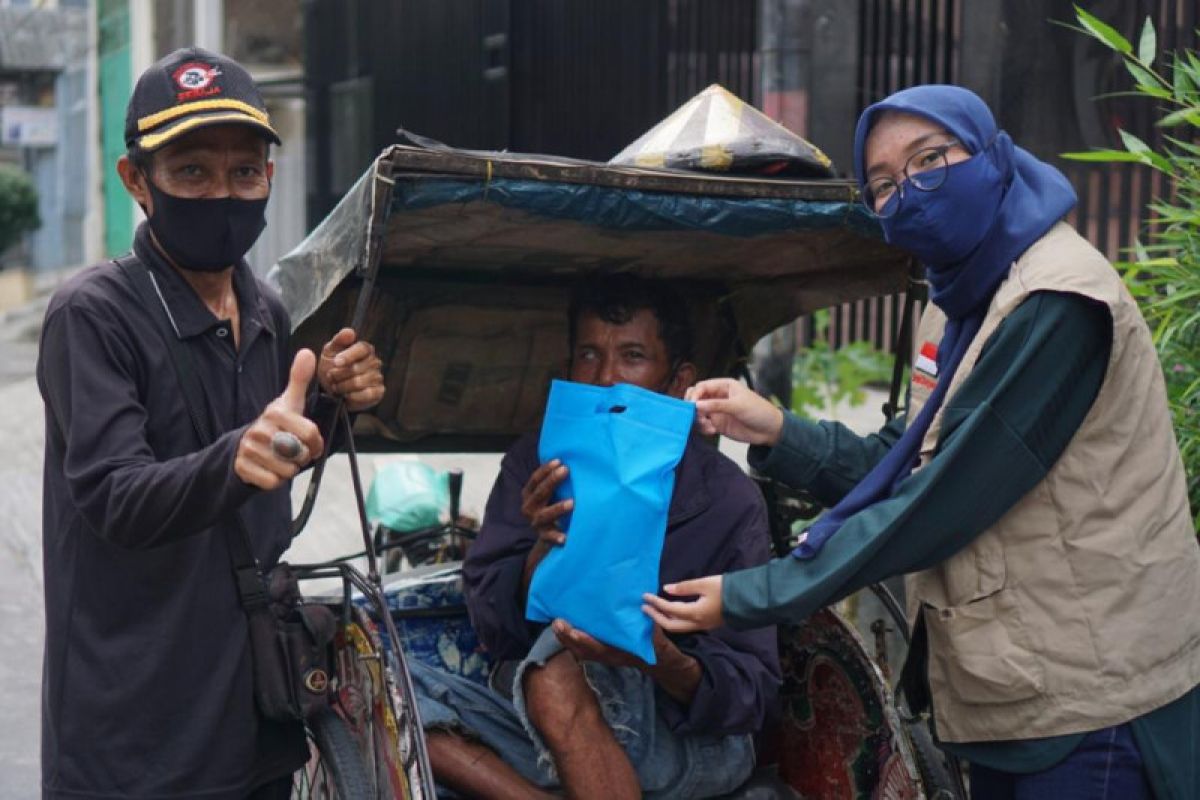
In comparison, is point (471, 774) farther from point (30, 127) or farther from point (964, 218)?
point (30, 127)

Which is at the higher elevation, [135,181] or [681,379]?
[135,181]

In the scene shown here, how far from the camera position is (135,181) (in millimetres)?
2977

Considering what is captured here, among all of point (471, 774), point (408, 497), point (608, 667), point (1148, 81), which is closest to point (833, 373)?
point (408, 497)

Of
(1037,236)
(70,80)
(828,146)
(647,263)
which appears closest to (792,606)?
(1037,236)

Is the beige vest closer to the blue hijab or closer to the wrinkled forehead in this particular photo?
the blue hijab

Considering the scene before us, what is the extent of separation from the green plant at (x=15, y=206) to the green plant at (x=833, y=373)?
18795 mm

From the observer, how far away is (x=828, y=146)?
6703 mm

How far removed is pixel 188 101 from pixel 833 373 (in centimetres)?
496

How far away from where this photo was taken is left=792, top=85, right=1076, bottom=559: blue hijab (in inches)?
106

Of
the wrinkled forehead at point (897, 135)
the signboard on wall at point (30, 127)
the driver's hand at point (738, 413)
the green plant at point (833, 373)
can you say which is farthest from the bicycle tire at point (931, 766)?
the signboard on wall at point (30, 127)

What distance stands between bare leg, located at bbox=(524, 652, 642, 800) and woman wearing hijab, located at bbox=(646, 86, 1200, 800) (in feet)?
2.42

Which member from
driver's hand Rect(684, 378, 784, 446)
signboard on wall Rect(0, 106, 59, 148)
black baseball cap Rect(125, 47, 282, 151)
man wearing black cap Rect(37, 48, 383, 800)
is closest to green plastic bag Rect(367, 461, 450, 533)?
driver's hand Rect(684, 378, 784, 446)

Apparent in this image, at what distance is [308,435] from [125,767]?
77cm

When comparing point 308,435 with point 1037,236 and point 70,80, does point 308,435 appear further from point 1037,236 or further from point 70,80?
point 70,80
